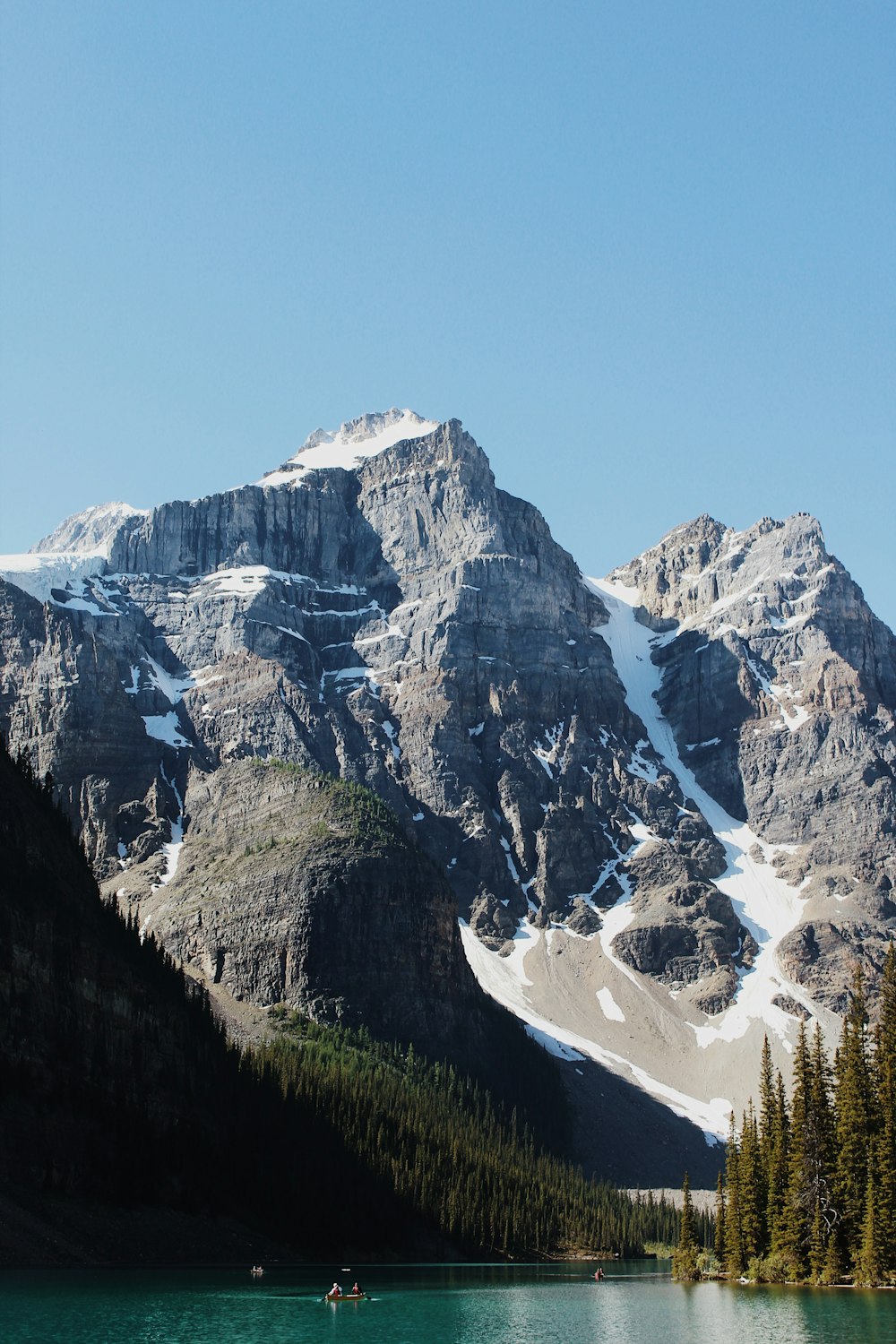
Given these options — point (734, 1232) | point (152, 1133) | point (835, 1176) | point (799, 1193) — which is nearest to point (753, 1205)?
point (734, 1232)

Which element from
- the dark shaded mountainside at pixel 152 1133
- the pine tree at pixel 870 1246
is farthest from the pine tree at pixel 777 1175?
the dark shaded mountainside at pixel 152 1133

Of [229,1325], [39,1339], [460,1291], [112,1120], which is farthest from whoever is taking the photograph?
[112,1120]

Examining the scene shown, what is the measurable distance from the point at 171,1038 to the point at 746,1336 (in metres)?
97.8

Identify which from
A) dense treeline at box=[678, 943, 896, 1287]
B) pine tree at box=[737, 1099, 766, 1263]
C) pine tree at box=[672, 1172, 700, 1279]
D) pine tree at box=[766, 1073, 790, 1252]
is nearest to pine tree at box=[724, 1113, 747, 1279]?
dense treeline at box=[678, 943, 896, 1287]

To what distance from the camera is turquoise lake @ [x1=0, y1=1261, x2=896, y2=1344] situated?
8744cm

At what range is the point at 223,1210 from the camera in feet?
514

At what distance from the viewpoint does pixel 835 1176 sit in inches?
4368

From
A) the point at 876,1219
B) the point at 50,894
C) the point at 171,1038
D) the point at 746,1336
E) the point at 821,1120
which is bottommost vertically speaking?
the point at 746,1336

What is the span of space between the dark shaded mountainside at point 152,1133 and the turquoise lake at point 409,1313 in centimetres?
1206

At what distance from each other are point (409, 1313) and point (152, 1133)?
55.4 metres

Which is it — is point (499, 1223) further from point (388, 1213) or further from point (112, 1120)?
point (112, 1120)

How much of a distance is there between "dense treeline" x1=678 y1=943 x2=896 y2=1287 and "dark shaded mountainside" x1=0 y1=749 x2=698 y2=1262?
53.3 metres

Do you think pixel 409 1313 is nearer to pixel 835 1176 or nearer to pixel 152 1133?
pixel 835 1176

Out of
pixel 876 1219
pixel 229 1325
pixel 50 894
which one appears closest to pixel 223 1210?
pixel 50 894
